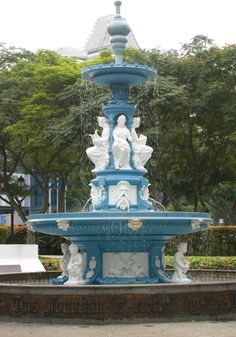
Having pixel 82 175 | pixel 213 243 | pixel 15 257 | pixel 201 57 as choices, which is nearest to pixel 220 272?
pixel 15 257

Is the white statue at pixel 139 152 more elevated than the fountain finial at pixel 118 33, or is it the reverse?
the fountain finial at pixel 118 33

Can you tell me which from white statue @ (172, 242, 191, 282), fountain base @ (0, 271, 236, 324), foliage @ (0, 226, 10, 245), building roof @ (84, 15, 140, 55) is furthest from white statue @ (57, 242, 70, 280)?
building roof @ (84, 15, 140, 55)

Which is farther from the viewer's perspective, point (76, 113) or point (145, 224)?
point (76, 113)

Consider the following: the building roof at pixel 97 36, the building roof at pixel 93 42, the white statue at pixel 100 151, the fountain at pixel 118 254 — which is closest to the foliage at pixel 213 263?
the fountain at pixel 118 254

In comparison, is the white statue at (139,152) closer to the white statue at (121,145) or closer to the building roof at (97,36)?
the white statue at (121,145)

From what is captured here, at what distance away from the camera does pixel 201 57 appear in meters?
31.8

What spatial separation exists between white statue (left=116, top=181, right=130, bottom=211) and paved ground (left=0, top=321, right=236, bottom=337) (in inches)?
148

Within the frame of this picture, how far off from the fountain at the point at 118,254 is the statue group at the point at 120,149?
0.07 ft

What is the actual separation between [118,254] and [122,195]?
3.99 feet

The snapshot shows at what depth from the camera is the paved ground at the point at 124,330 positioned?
995 centimetres

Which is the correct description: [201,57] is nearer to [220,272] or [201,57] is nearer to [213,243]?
[213,243]

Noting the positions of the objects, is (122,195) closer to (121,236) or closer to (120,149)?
(120,149)

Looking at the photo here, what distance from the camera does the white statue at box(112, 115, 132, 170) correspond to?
14688 mm

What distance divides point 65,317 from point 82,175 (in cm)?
2783
